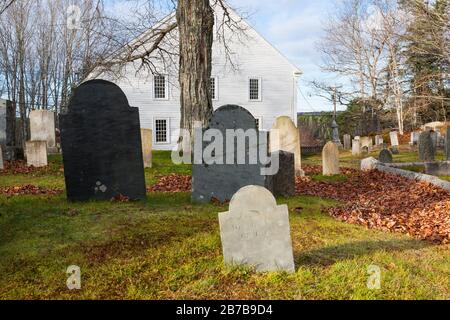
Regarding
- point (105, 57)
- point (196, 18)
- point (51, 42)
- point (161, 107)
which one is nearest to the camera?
point (196, 18)

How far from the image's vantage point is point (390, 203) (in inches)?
347

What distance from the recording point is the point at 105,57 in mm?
20594

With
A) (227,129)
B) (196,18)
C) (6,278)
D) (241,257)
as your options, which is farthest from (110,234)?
(196,18)

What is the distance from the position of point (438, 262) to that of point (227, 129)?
13.9 ft

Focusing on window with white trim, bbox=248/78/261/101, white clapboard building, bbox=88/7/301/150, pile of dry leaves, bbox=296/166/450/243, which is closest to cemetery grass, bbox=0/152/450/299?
pile of dry leaves, bbox=296/166/450/243

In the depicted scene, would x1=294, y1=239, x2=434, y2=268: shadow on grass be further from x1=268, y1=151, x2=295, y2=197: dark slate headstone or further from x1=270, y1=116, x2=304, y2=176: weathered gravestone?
x1=270, y1=116, x2=304, y2=176: weathered gravestone

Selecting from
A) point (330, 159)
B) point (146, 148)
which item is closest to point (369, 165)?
point (330, 159)

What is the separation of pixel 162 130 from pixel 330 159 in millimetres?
20788

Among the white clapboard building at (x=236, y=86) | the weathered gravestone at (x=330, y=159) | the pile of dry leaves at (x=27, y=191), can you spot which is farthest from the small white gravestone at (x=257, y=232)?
the white clapboard building at (x=236, y=86)

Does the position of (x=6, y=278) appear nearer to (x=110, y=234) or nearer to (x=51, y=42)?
(x=110, y=234)

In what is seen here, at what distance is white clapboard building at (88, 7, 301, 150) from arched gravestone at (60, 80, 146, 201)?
24.4m

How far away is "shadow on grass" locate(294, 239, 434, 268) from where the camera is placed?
4859 mm

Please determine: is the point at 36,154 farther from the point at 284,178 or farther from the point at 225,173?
the point at 284,178

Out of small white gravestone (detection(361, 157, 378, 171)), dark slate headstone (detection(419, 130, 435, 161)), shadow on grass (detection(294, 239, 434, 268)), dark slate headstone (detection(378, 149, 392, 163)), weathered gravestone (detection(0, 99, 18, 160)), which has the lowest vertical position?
shadow on grass (detection(294, 239, 434, 268))
